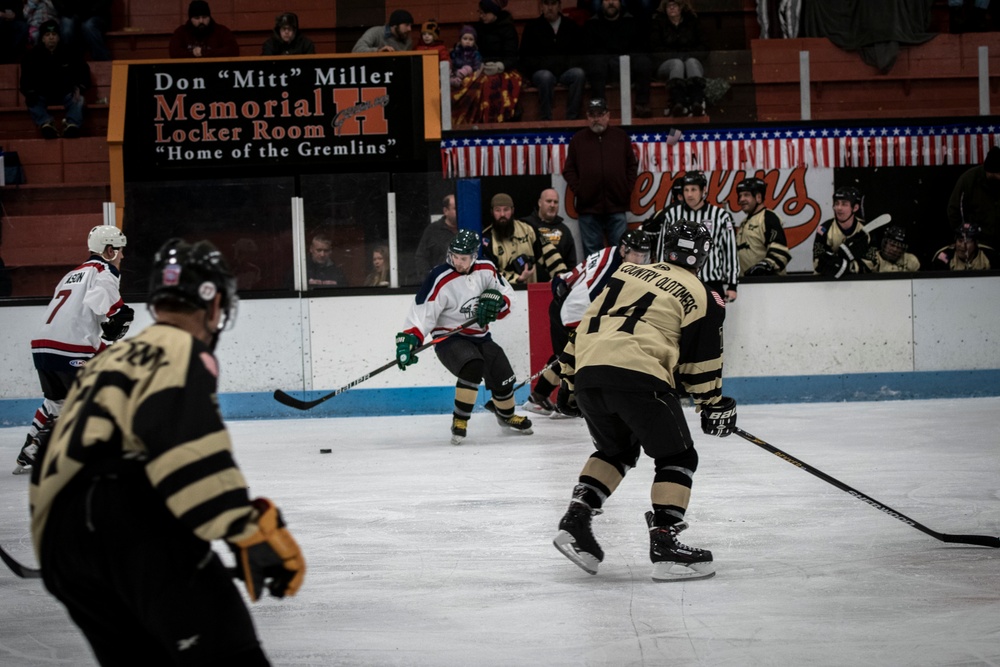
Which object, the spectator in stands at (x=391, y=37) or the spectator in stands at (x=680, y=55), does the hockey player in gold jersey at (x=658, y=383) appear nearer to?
the spectator in stands at (x=680, y=55)

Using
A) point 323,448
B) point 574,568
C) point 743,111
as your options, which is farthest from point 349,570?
point 743,111

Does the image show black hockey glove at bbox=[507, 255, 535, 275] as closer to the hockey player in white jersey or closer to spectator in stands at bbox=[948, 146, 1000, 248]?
the hockey player in white jersey


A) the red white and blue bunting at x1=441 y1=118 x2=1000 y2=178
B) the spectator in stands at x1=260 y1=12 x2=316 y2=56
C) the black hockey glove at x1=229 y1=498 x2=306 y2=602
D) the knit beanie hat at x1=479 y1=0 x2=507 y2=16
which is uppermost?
the knit beanie hat at x1=479 y1=0 x2=507 y2=16

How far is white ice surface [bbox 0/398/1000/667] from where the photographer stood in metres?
2.96

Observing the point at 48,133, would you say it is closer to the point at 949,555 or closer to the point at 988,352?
the point at 988,352

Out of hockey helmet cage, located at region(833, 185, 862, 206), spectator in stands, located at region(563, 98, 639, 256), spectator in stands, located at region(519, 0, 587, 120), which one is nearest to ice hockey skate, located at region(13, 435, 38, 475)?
spectator in stands, located at region(563, 98, 639, 256)

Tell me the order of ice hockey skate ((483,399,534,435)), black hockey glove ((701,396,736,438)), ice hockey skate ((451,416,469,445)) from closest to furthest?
black hockey glove ((701,396,736,438)) < ice hockey skate ((451,416,469,445)) < ice hockey skate ((483,399,534,435))

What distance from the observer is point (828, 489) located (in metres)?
4.96

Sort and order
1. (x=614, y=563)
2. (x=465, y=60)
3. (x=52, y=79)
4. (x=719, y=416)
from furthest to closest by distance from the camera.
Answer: (x=52, y=79), (x=465, y=60), (x=614, y=563), (x=719, y=416)

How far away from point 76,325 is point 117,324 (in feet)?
0.74

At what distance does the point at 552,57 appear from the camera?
30.4ft

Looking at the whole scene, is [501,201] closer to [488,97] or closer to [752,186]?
[488,97]

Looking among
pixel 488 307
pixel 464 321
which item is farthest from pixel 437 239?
pixel 488 307

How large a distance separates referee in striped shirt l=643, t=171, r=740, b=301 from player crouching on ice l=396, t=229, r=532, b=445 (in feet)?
4.77
